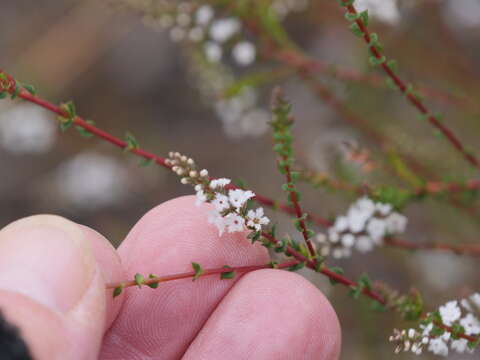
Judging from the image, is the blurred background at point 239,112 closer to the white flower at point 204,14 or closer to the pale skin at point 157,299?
the white flower at point 204,14

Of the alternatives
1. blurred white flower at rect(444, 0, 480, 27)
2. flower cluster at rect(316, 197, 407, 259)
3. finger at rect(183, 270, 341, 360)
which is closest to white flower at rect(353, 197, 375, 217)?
flower cluster at rect(316, 197, 407, 259)

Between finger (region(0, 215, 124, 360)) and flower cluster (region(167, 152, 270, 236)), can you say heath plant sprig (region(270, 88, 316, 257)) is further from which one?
finger (region(0, 215, 124, 360))

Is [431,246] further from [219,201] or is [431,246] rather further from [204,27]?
[204,27]

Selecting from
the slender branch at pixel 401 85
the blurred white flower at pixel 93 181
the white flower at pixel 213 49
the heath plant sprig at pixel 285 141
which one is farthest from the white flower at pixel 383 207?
the blurred white flower at pixel 93 181

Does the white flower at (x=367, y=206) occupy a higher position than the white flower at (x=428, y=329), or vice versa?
the white flower at (x=367, y=206)

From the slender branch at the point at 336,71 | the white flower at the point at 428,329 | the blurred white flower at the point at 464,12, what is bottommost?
the white flower at the point at 428,329
